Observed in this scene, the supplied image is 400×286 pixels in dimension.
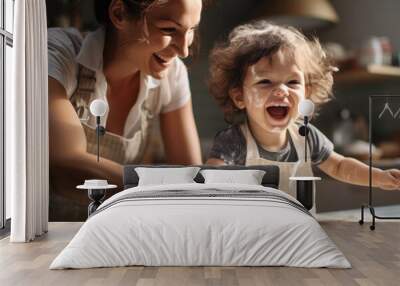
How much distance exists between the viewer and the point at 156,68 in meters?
7.61

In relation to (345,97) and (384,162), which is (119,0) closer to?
(345,97)

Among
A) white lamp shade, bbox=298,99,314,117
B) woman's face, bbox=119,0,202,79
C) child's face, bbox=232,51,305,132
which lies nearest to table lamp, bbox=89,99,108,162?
woman's face, bbox=119,0,202,79

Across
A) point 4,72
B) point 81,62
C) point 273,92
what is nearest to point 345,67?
point 273,92

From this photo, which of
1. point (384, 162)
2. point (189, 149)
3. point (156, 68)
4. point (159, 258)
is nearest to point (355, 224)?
point (384, 162)

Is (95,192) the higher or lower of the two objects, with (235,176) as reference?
lower

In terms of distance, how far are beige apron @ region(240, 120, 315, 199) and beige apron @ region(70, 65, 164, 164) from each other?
1156mm

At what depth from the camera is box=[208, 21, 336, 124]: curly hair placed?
759 centimetres

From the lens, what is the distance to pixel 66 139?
7.50m

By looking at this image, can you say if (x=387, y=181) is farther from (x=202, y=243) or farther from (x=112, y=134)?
(x=202, y=243)

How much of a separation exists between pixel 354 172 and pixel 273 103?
1346 millimetres

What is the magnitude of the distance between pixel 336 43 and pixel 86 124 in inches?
128

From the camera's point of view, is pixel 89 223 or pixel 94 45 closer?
pixel 89 223

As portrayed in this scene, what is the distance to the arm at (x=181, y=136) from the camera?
24.9ft

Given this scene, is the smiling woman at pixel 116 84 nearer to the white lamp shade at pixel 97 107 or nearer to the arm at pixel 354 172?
the white lamp shade at pixel 97 107
